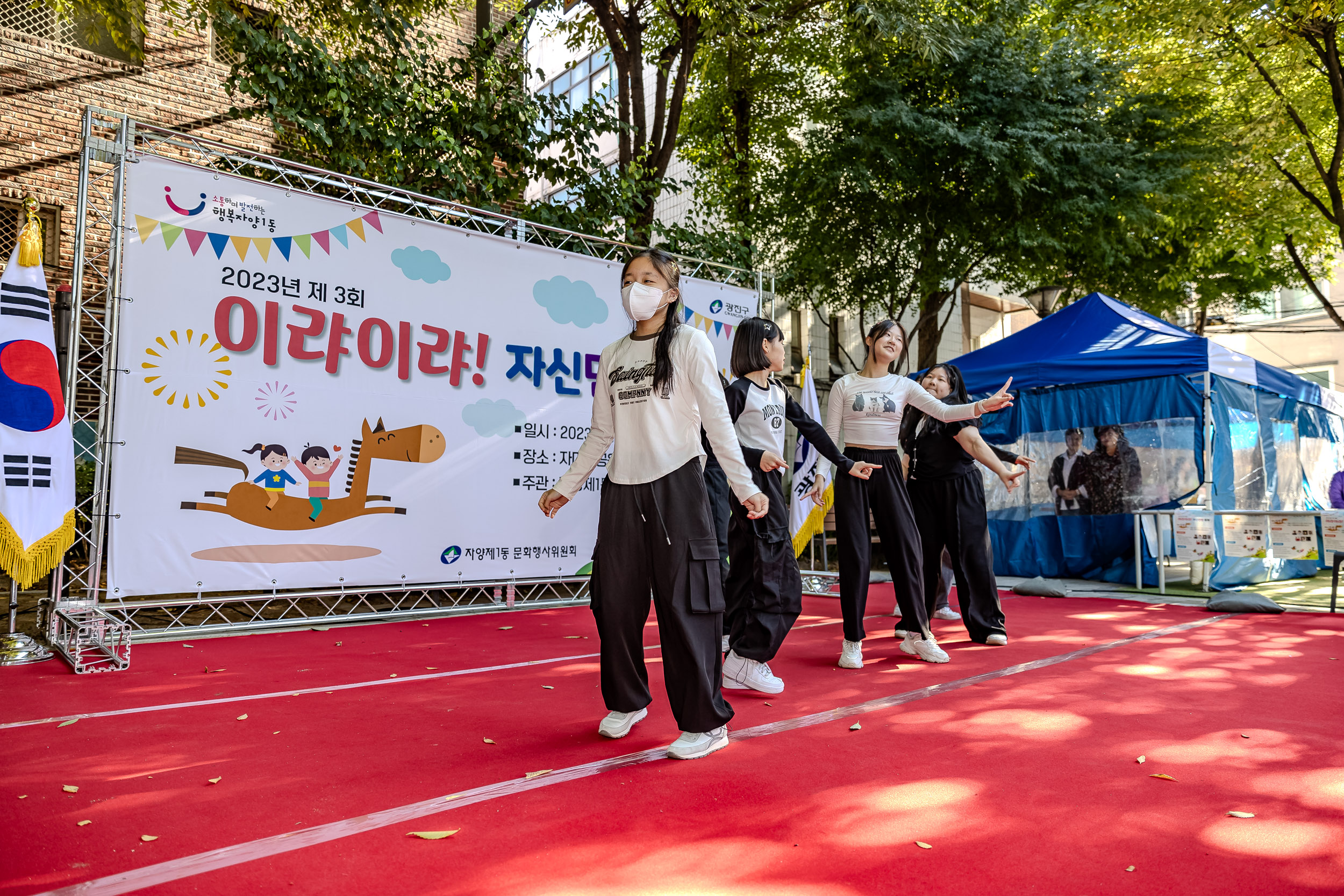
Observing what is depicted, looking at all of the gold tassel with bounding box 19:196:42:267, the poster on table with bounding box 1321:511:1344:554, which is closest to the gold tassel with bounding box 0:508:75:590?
the gold tassel with bounding box 19:196:42:267

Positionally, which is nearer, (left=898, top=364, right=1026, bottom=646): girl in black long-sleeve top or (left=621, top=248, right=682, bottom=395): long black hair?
(left=621, top=248, right=682, bottom=395): long black hair

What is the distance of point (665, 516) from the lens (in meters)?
2.99

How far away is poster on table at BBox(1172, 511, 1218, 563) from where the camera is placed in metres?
8.18

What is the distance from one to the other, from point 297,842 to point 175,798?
0.61m

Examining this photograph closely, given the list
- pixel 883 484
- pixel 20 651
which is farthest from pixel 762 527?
pixel 20 651

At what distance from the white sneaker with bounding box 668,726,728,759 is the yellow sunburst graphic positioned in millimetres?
4151

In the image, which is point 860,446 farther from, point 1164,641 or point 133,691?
point 133,691

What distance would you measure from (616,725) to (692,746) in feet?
1.24

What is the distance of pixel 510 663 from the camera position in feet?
16.1

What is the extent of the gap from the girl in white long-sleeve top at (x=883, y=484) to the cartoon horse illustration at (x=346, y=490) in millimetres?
3103

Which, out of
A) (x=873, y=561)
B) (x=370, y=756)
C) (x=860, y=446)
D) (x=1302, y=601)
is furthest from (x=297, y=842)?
(x=873, y=561)

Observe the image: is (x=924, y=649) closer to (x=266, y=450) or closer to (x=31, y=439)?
(x=266, y=450)

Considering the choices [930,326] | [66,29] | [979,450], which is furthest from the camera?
[930,326]

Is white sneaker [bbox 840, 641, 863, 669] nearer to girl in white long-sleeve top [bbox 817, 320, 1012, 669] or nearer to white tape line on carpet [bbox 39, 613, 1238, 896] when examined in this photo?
girl in white long-sleeve top [bbox 817, 320, 1012, 669]
